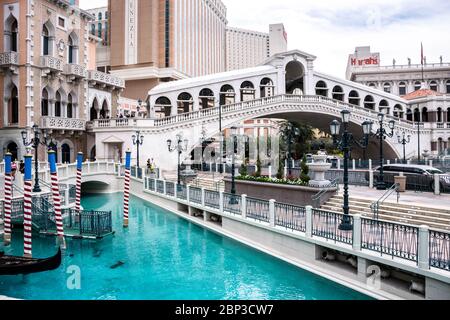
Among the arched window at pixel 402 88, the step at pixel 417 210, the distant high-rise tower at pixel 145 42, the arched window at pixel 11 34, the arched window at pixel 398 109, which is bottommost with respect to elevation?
the step at pixel 417 210

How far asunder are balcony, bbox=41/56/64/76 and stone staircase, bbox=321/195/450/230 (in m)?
23.0

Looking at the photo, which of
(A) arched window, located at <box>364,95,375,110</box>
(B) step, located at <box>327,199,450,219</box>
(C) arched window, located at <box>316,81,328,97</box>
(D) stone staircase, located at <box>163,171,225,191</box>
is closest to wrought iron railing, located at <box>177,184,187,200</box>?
(D) stone staircase, located at <box>163,171,225,191</box>

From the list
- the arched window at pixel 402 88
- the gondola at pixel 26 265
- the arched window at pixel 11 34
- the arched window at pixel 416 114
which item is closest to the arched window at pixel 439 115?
the arched window at pixel 416 114

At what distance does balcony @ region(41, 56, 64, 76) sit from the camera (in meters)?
26.9

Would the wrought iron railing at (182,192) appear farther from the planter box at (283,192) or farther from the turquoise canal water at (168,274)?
the turquoise canal water at (168,274)

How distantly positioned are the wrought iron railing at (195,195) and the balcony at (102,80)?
19.1 m

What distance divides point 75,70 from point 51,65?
2.69 m

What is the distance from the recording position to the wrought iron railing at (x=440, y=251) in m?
7.53

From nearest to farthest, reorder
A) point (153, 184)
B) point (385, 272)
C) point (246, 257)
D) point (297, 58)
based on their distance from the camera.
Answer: point (385, 272) < point (246, 257) < point (153, 184) < point (297, 58)

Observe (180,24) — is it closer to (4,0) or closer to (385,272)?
(4,0)

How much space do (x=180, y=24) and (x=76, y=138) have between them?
116 ft

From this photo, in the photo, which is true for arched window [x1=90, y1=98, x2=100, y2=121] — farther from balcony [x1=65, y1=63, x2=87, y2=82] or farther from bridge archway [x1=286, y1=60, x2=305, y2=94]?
bridge archway [x1=286, y1=60, x2=305, y2=94]

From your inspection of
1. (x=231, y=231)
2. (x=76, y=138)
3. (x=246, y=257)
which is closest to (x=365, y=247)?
(x=246, y=257)

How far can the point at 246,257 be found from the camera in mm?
12234
